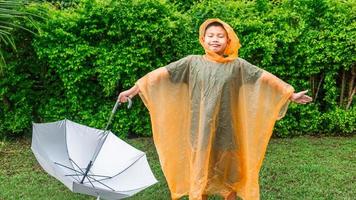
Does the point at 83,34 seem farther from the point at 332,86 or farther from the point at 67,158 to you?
the point at 332,86

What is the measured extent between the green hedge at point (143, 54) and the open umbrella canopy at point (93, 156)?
5.92ft

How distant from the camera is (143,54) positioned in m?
6.12

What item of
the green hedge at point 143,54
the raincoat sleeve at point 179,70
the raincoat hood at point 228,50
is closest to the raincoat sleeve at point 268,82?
the raincoat hood at point 228,50

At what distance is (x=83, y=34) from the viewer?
6.18m

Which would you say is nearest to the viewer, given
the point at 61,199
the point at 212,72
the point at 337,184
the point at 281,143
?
the point at 212,72

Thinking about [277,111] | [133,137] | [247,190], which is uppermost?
[277,111]

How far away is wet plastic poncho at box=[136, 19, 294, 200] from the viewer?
13.1 ft

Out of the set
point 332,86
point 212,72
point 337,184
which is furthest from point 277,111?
point 332,86

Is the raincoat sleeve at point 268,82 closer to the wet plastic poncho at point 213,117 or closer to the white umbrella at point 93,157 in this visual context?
the wet plastic poncho at point 213,117

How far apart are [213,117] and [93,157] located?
3.47ft

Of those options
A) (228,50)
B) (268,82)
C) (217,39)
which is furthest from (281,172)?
(217,39)

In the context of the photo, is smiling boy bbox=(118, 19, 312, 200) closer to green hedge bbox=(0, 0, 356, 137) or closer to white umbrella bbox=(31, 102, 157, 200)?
white umbrella bbox=(31, 102, 157, 200)

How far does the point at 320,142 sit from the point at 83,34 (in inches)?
123

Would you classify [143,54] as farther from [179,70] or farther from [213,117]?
[213,117]
